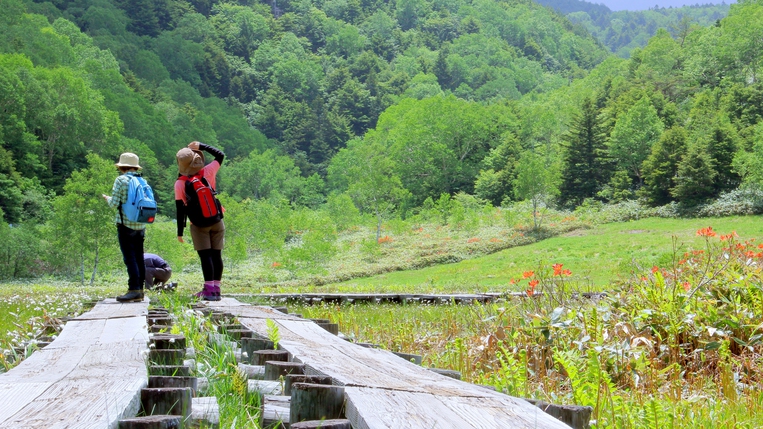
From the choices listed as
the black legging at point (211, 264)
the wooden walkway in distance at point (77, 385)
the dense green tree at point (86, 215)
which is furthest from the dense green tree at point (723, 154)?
the wooden walkway in distance at point (77, 385)

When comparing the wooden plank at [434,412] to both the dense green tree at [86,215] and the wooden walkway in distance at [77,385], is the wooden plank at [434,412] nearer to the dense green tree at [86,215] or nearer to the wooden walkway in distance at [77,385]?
the wooden walkway in distance at [77,385]

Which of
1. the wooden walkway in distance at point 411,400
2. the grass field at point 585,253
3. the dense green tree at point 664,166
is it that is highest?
the dense green tree at point 664,166

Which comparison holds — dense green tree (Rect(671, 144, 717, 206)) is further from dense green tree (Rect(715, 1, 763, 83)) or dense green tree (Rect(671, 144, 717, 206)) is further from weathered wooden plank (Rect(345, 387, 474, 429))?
weathered wooden plank (Rect(345, 387, 474, 429))

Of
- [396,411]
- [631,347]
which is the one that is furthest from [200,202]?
[396,411]

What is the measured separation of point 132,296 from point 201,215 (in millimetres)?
1170

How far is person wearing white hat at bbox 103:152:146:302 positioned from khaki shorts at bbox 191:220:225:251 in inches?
22.7

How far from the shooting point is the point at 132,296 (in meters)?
7.66

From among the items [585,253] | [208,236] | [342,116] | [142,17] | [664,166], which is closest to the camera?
[208,236]

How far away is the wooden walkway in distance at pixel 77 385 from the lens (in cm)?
186

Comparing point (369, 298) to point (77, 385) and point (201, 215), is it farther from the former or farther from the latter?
point (77, 385)

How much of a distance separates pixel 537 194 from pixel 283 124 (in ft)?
288

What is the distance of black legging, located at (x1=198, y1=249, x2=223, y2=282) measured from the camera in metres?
7.99

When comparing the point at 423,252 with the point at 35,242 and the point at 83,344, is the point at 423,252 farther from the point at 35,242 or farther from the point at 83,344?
the point at 83,344

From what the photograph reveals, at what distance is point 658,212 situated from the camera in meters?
44.7
